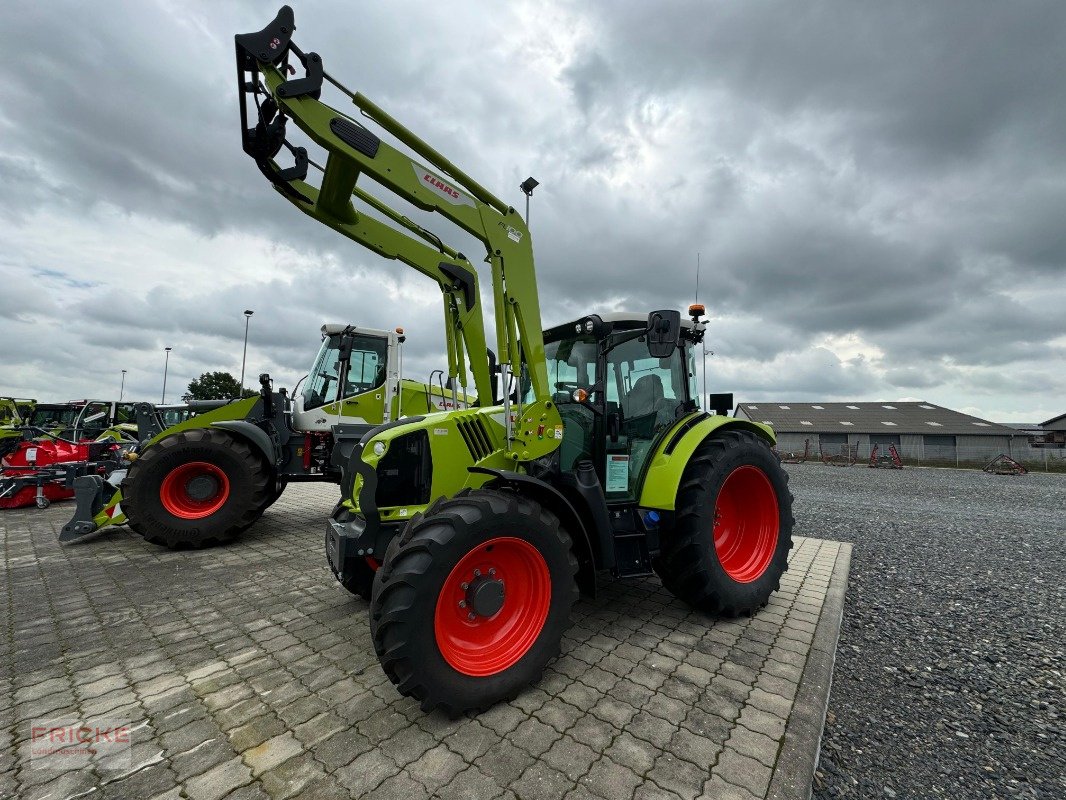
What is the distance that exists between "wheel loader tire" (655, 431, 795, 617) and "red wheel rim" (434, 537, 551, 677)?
1.27 m

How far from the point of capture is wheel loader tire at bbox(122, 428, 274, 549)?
212 inches

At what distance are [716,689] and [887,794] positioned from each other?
0.79 metres

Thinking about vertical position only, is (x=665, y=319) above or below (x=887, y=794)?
above

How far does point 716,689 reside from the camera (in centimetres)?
264

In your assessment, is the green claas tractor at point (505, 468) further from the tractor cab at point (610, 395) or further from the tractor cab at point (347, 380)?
the tractor cab at point (347, 380)

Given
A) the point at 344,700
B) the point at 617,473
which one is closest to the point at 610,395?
the point at 617,473

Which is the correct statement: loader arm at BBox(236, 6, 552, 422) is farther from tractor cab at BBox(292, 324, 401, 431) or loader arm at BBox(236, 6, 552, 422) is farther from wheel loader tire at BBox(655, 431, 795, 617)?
tractor cab at BBox(292, 324, 401, 431)

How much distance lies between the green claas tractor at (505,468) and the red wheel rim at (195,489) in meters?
3.19

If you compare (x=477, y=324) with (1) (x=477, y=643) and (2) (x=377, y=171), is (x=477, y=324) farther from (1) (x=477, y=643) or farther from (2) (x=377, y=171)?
(1) (x=477, y=643)

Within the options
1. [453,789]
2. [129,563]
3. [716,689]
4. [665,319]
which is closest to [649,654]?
[716,689]

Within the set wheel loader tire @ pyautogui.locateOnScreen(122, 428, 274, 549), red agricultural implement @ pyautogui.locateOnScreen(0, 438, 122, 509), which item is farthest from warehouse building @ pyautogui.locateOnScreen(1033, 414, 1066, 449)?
red agricultural implement @ pyautogui.locateOnScreen(0, 438, 122, 509)

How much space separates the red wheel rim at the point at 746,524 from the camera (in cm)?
398

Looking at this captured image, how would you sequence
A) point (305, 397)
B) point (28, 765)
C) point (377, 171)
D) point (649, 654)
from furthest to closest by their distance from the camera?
point (305, 397)
point (649, 654)
point (377, 171)
point (28, 765)

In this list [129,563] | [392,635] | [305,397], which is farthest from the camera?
[305,397]
